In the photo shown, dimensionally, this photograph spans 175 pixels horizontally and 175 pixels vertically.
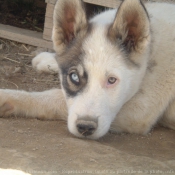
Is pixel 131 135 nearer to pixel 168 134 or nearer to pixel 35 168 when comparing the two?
pixel 168 134

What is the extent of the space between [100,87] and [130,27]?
682mm

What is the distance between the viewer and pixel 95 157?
3.07 metres

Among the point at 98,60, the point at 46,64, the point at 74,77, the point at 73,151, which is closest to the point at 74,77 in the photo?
the point at 74,77

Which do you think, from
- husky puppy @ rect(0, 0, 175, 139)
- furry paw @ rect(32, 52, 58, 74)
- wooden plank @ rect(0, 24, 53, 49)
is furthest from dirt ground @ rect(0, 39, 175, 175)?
wooden plank @ rect(0, 24, 53, 49)

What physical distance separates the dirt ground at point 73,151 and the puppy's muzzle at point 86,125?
93 millimetres

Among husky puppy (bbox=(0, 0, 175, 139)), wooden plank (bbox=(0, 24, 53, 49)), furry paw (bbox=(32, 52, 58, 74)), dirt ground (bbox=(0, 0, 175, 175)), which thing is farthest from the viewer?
wooden plank (bbox=(0, 24, 53, 49))

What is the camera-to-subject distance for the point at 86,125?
3430 mm

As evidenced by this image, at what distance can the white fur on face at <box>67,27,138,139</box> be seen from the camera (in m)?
3.47

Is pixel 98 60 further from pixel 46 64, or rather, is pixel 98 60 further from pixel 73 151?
pixel 46 64

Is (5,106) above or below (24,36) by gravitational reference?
above

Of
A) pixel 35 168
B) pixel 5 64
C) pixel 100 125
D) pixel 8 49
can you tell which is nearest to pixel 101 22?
pixel 100 125

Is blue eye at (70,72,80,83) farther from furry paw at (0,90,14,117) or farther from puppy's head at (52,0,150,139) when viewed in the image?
furry paw at (0,90,14,117)

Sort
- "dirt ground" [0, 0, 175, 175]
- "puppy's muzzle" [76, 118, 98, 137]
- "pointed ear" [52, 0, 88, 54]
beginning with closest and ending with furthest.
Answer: "dirt ground" [0, 0, 175, 175] → "puppy's muzzle" [76, 118, 98, 137] → "pointed ear" [52, 0, 88, 54]

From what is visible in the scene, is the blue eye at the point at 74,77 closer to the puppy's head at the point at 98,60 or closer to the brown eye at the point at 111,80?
the puppy's head at the point at 98,60
